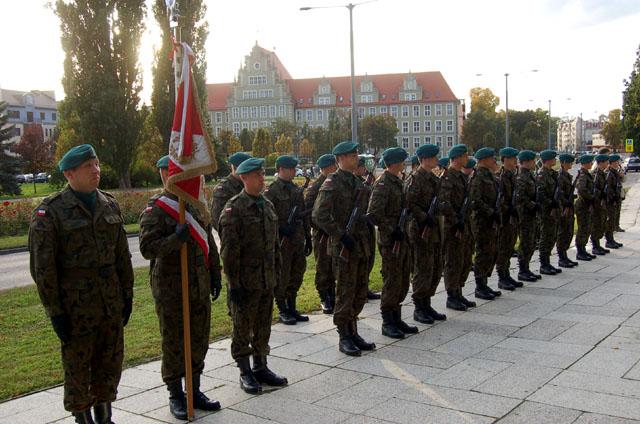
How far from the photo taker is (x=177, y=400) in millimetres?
5148

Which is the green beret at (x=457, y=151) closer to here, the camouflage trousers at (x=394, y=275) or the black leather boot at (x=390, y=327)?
the camouflage trousers at (x=394, y=275)

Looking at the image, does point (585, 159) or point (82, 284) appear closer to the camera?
point (82, 284)

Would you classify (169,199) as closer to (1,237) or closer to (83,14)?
(1,237)

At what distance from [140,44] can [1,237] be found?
18.4 metres

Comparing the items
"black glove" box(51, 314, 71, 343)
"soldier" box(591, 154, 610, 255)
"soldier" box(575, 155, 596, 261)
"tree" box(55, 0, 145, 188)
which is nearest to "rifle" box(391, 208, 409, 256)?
"black glove" box(51, 314, 71, 343)

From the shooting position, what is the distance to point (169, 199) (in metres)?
5.15

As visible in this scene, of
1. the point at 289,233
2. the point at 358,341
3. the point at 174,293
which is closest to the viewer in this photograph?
the point at 174,293

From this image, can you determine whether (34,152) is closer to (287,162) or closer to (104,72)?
(104,72)

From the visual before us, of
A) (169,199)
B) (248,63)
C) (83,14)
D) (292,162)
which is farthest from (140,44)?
(248,63)

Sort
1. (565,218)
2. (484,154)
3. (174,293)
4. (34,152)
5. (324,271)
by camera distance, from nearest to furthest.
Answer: (174,293), (324,271), (484,154), (565,218), (34,152)

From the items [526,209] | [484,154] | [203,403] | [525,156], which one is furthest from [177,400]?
[525,156]

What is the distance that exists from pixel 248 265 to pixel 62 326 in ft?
5.82

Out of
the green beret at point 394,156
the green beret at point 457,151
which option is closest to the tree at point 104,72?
the green beret at point 457,151

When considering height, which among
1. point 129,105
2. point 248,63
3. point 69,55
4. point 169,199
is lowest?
point 169,199
